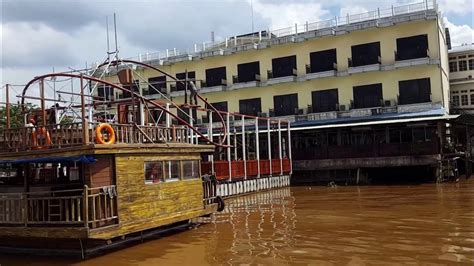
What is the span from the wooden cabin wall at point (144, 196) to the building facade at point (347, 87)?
1683cm

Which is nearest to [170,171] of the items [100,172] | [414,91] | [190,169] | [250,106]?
[190,169]

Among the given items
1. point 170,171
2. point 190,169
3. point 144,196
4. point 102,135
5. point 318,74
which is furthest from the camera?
point 318,74

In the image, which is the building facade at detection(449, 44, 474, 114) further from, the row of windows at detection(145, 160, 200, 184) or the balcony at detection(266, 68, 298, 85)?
the row of windows at detection(145, 160, 200, 184)

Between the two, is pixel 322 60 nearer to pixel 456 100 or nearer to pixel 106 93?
pixel 456 100

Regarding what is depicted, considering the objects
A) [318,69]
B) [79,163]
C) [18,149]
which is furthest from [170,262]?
[318,69]

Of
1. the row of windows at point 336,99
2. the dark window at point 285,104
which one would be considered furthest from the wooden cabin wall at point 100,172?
the dark window at point 285,104

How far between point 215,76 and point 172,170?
93.4ft

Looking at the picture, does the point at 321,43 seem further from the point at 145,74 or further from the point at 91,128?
the point at 91,128

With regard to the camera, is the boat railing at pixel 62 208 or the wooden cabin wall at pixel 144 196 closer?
the boat railing at pixel 62 208

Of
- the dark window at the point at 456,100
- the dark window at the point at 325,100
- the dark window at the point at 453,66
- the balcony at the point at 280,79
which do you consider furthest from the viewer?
the dark window at the point at 453,66

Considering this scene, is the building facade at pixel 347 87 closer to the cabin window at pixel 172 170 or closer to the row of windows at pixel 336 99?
the row of windows at pixel 336 99

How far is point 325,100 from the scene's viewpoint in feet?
123

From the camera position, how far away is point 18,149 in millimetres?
12617

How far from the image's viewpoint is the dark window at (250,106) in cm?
4038
